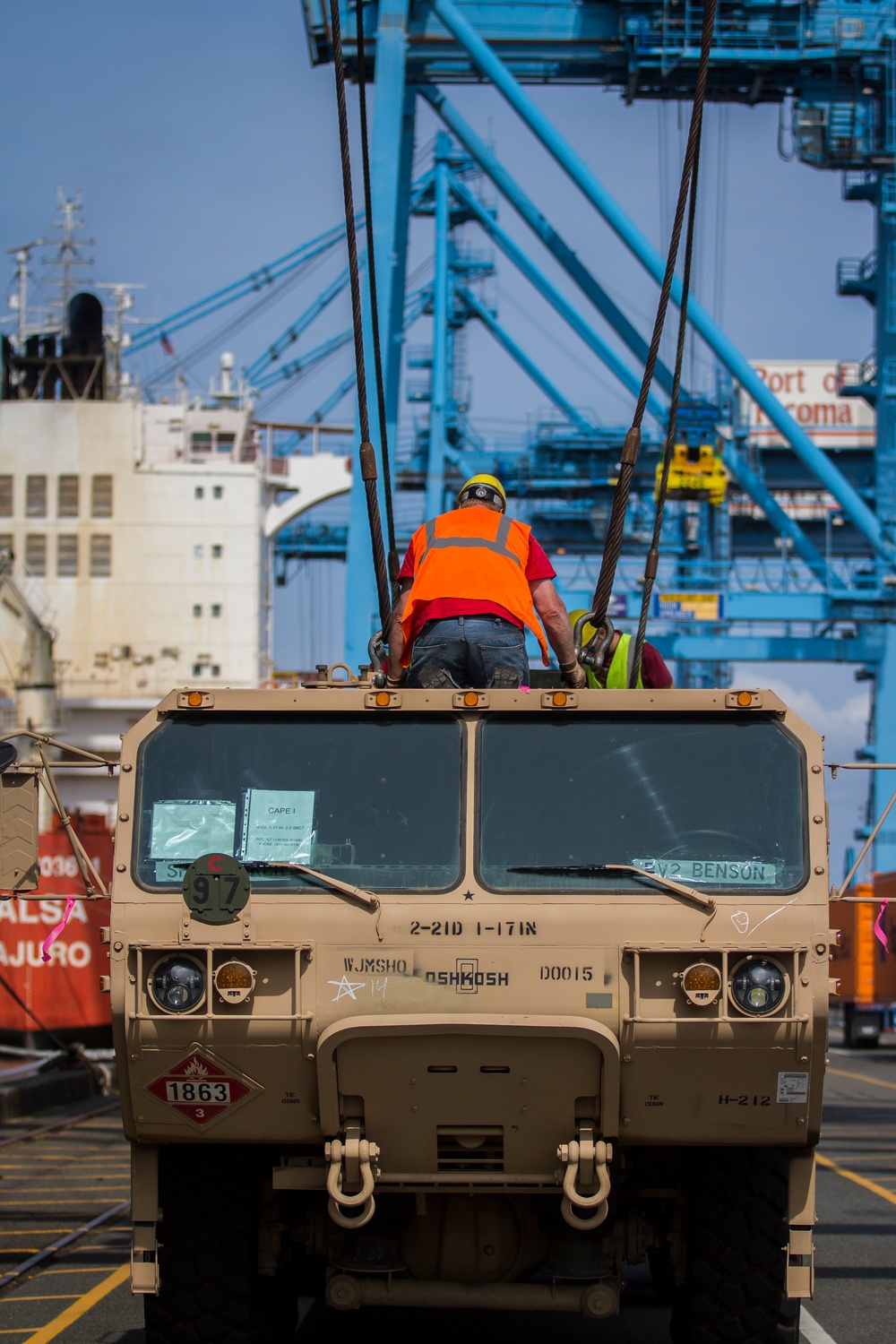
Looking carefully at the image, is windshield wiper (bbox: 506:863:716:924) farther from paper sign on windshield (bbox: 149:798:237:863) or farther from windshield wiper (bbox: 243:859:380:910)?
paper sign on windshield (bbox: 149:798:237:863)

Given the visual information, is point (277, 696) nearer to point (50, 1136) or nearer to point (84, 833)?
point (50, 1136)

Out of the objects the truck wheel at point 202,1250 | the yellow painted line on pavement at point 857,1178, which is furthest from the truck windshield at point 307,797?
the yellow painted line on pavement at point 857,1178

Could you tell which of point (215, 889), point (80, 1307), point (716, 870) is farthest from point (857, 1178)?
point (215, 889)

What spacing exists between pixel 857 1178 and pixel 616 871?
26.7ft

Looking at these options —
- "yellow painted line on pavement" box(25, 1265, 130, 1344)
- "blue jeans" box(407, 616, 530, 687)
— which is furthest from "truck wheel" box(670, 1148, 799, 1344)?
"yellow painted line on pavement" box(25, 1265, 130, 1344)

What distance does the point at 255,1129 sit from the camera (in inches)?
250

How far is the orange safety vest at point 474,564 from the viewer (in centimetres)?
746

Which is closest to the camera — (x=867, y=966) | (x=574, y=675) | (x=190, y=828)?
(x=190, y=828)

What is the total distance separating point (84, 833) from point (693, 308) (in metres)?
15.1

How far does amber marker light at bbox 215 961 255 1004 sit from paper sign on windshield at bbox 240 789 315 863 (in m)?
0.40

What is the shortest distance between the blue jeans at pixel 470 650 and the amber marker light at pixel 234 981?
155 centimetres

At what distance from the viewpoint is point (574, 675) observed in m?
7.46

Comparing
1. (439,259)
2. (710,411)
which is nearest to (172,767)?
(710,411)

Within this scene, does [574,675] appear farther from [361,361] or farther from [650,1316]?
[650,1316]
